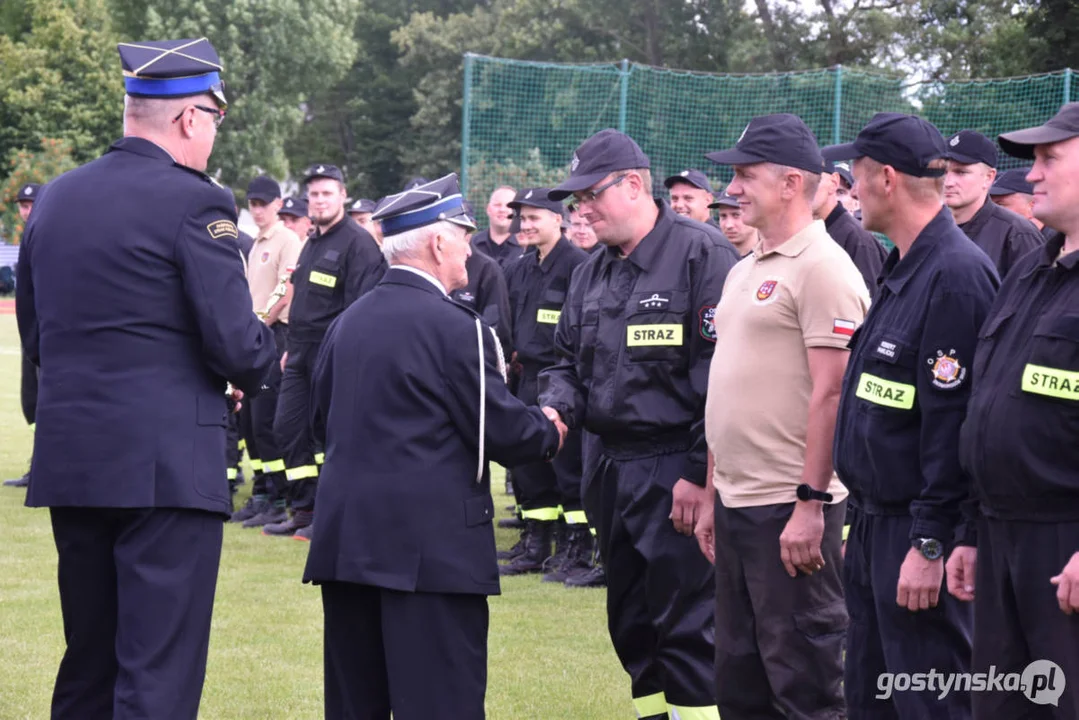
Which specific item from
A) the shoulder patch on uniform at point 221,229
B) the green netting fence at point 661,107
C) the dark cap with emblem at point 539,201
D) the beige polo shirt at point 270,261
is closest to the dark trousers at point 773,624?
the shoulder patch on uniform at point 221,229

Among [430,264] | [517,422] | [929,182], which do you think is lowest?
[517,422]

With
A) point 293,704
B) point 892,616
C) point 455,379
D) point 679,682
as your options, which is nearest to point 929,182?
point 892,616

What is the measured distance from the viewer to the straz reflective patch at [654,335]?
16.8ft

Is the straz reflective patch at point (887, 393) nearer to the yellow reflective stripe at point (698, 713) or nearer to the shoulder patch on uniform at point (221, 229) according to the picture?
the yellow reflective stripe at point (698, 713)

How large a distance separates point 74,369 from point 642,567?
2.25 m

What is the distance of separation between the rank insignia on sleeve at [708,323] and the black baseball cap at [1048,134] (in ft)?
5.00

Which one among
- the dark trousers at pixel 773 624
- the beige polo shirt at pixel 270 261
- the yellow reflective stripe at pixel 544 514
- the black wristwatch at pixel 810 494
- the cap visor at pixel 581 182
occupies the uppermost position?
the cap visor at pixel 581 182

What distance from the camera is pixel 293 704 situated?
603cm

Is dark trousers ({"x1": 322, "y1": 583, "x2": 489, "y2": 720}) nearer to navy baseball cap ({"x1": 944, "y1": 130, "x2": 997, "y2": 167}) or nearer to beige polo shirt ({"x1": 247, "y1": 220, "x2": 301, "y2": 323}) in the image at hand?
navy baseball cap ({"x1": 944, "y1": 130, "x2": 997, "y2": 167})

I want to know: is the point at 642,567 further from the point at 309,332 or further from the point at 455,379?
the point at 309,332

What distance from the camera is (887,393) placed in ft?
13.0

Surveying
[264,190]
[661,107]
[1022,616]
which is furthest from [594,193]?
[661,107]

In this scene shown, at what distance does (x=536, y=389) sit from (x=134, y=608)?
5.50 m

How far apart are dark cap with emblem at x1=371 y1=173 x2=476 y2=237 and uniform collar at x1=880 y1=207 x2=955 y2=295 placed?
1358 millimetres
